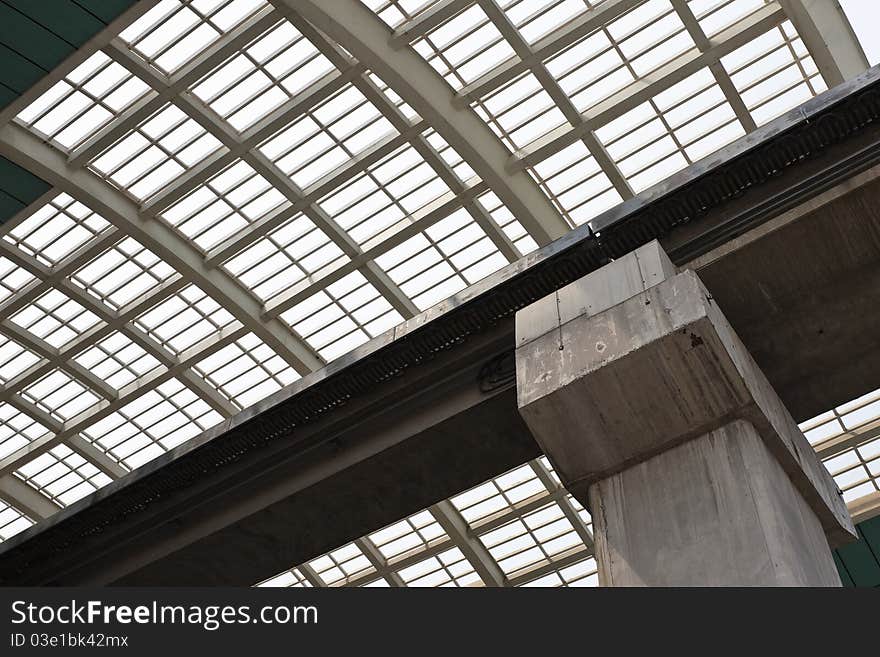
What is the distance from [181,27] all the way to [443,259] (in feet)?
28.7

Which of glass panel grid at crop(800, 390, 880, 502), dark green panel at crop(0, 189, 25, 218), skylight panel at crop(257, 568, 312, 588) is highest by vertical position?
dark green panel at crop(0, 189, 25, 218)

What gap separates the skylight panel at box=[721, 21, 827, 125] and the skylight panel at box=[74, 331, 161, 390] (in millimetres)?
17952

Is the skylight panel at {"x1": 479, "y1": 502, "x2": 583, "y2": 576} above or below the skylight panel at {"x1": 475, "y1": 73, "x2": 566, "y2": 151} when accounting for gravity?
below

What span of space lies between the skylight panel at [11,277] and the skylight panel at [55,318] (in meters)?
0.60

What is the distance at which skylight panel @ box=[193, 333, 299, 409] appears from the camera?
99.4ft

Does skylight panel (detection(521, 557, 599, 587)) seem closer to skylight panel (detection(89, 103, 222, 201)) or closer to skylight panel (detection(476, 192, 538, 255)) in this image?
skylight panel (detection(476, 192, 538, 255))

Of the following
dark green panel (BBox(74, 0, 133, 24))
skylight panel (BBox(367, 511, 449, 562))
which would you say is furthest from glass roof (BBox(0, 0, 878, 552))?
skylight panel (BBox(367, 511, 449, 562))

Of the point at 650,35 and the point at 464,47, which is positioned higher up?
the point at 464,47

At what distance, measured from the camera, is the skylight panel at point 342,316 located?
93.7 feet

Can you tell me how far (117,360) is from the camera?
30.8 meters

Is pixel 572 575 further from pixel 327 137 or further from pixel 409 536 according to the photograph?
pixel 327 137

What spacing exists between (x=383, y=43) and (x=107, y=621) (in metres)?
19.5

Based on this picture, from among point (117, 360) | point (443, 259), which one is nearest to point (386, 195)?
point (443, 259)

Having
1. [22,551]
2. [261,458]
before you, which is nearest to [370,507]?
[261,458]
